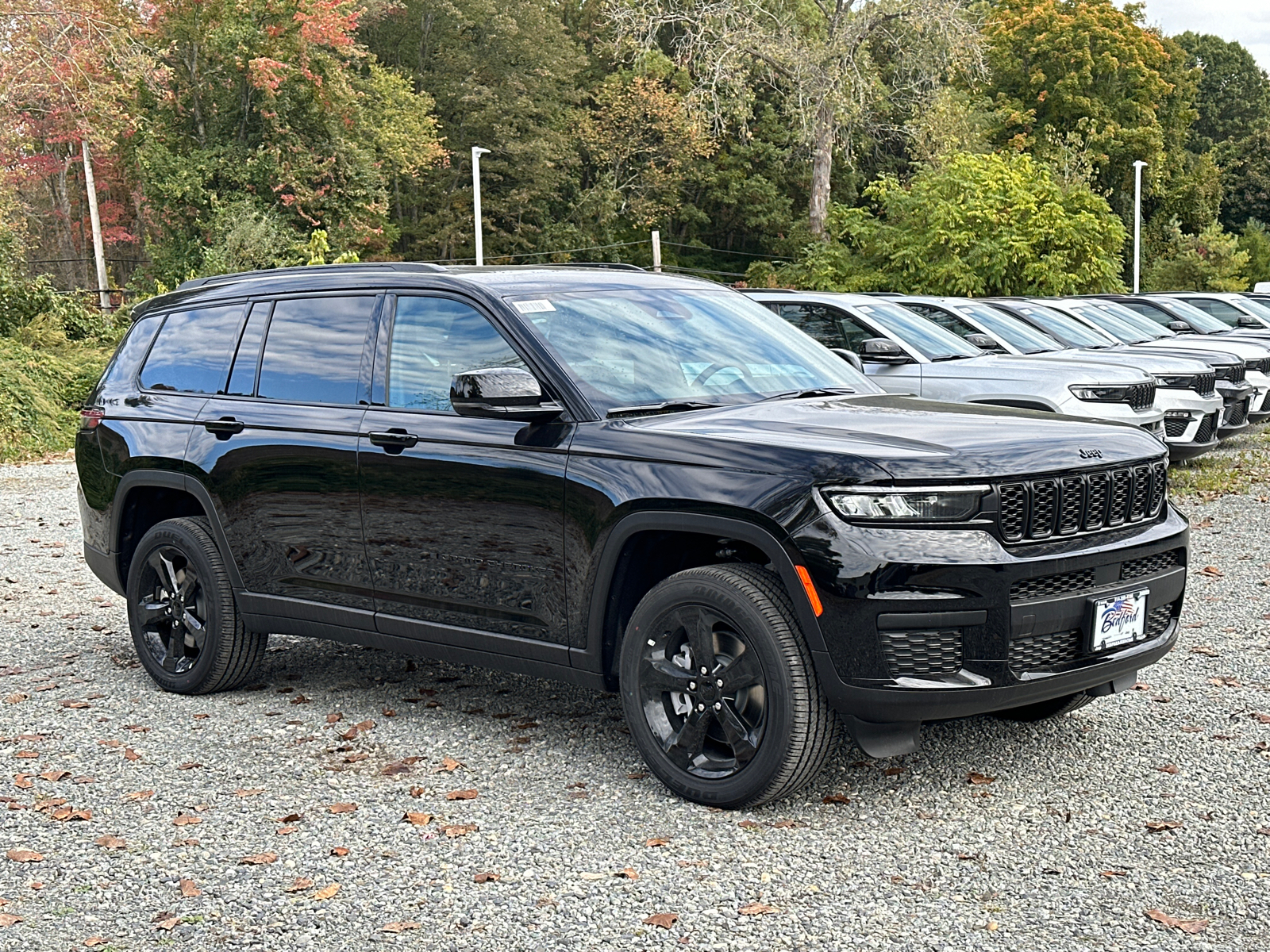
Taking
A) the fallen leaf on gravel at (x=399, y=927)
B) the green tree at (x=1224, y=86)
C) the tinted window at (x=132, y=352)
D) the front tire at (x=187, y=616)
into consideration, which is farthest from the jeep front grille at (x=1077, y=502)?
the green tree at (x=1224, y=86)

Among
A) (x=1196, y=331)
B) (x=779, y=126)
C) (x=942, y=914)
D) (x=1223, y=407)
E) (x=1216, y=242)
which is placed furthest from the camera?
(x=779, y=126)

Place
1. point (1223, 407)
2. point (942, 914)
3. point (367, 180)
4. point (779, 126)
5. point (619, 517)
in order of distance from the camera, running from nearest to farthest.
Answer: point (942, 914) → point (619, 517) → point (1223, 407) → point (367, 180) → point (779, 126)

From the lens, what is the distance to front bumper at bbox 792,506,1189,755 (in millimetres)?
4457

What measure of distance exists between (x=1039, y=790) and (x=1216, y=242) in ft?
173

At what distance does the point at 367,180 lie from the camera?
154 feet

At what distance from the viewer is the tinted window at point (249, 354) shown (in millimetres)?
6496

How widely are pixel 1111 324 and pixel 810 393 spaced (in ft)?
46.8

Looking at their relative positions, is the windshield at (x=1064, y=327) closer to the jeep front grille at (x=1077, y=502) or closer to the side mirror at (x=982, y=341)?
the side mirror at (x=982, y=341)

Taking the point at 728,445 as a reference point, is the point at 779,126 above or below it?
above

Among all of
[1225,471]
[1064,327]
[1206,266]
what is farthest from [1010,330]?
[1206,266]

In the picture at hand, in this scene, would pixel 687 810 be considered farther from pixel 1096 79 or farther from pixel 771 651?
pixel 1096 79

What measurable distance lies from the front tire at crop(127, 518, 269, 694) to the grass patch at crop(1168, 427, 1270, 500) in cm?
937

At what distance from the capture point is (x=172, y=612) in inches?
268

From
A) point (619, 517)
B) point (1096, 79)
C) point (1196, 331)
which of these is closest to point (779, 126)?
point (1096, 79)
